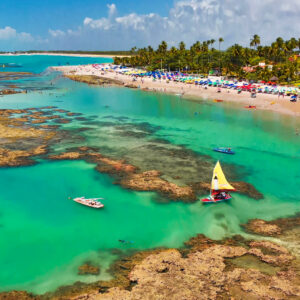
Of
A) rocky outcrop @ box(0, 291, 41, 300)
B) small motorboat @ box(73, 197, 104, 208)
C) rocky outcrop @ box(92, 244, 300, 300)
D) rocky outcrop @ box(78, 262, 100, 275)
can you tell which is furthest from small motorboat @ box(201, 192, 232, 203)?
rocky outcrop @ box(0, 291, 41, 300)

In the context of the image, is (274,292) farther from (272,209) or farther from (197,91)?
(197,91)

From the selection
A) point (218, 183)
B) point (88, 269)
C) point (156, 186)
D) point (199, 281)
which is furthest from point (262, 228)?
point (88, 269)

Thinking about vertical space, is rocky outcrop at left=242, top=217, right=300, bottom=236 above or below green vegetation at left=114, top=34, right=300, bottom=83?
below

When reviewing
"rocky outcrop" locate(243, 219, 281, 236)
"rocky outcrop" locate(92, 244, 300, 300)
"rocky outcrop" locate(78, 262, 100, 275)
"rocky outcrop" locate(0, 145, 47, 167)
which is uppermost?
"rocky outcrop" locate(0, 145, 47, 167)

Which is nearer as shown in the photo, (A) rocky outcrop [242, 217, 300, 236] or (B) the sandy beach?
(A) rocky outcrop [242, 217, 300, 236]

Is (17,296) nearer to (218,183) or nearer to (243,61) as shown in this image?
(218,183)

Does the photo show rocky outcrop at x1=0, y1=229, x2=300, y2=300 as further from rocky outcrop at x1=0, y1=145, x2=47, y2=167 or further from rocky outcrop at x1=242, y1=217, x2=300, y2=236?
rocky outcrop at x1=0, y1=145, x2=47, y2=167

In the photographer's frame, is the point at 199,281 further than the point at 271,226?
No

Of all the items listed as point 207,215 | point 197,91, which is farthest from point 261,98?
point 207,215

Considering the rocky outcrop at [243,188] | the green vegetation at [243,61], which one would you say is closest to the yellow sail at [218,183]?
the rocky outcrop at [243,188]
